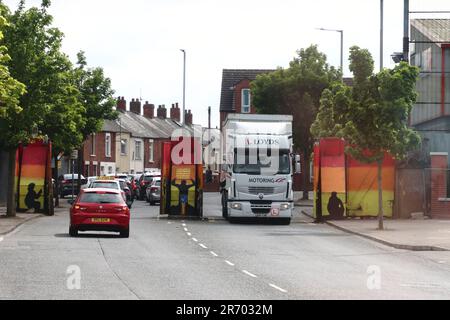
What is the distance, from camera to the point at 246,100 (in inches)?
3676

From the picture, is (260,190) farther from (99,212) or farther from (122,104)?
(122,104)

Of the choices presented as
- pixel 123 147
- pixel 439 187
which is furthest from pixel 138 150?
pixel 439 187

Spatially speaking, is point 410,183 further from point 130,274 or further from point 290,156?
point 130,274

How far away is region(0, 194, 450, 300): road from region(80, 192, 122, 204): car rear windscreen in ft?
3.48

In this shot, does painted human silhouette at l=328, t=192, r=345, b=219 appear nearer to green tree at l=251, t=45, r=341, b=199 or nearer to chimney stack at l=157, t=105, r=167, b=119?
green tree at l=251, t=45, r=341, b=199

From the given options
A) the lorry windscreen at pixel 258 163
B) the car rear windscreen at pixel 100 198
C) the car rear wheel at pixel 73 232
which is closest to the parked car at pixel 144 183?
the lorry windscreen at pixel 258 163

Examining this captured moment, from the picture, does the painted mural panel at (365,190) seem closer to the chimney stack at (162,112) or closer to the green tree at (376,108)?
the green tree at (376,108)

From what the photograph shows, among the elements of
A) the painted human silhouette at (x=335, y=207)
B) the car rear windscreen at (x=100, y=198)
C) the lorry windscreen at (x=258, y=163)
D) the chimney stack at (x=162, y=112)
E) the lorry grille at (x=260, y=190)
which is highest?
the chimney stack at (x=162, y=112)

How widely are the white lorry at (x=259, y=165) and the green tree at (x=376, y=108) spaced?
2603 millimetres

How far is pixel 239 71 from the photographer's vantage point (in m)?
96.9

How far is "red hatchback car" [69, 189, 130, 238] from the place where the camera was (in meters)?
30.6

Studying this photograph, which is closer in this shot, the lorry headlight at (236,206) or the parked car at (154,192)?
the lorry headlight at (236,206)

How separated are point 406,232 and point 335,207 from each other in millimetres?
8477

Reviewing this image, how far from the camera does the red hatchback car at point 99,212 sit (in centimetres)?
3064
